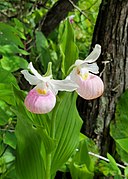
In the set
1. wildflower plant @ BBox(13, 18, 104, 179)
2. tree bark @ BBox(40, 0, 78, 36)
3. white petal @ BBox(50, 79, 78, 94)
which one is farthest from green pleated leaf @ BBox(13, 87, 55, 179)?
tree bark @ BBox(40, 0, 78, 36)

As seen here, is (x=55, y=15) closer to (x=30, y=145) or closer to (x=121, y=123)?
(x=121, y=123)

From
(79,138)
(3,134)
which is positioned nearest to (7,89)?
(3,134)

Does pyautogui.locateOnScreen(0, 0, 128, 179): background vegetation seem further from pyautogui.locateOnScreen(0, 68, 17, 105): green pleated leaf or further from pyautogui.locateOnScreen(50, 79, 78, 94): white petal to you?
pyautogui.locateOnScreen(50, 79, 78, 94): white petal

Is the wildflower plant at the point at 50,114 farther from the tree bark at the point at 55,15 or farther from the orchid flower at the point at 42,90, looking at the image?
the tree bark at the point at 55,15

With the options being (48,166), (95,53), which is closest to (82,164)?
(48,166)

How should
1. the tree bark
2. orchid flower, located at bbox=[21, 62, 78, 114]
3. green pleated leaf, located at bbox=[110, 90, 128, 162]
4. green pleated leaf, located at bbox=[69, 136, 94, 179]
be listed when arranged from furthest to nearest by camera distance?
the tree bark, green pleated leaf, located at bbox=[110, 90, 128, 162], green pleated leaf, located at bbox=[69, 136, 94, 179], orchid flower, located at bbox=[21, 62, 78, 114]
